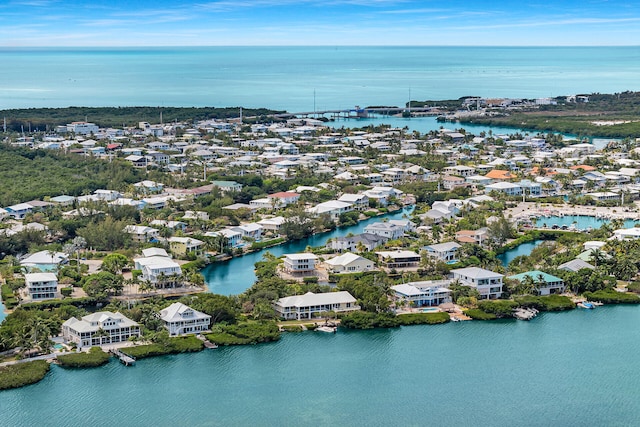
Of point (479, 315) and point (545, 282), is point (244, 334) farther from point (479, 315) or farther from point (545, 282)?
point (545, 282)

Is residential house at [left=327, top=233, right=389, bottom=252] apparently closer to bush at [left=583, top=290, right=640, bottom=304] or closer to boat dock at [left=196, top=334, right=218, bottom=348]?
bush at [left=583, top=290, right=640, bottom=304]

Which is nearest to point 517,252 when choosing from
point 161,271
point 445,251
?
point 445,251

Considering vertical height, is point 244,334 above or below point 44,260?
below

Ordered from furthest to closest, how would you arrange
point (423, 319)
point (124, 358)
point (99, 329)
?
point (423, 319)
point (99, 329)
point (124, 358)

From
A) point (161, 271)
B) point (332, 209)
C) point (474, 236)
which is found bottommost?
point (161, 271)

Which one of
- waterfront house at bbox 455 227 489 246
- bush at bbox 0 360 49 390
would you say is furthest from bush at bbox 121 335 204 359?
waterfront house at bbox 455 227 489 246

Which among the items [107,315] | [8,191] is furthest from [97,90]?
[107,315]

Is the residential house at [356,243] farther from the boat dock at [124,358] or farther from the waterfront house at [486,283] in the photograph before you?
the boat dock at [124,358]
